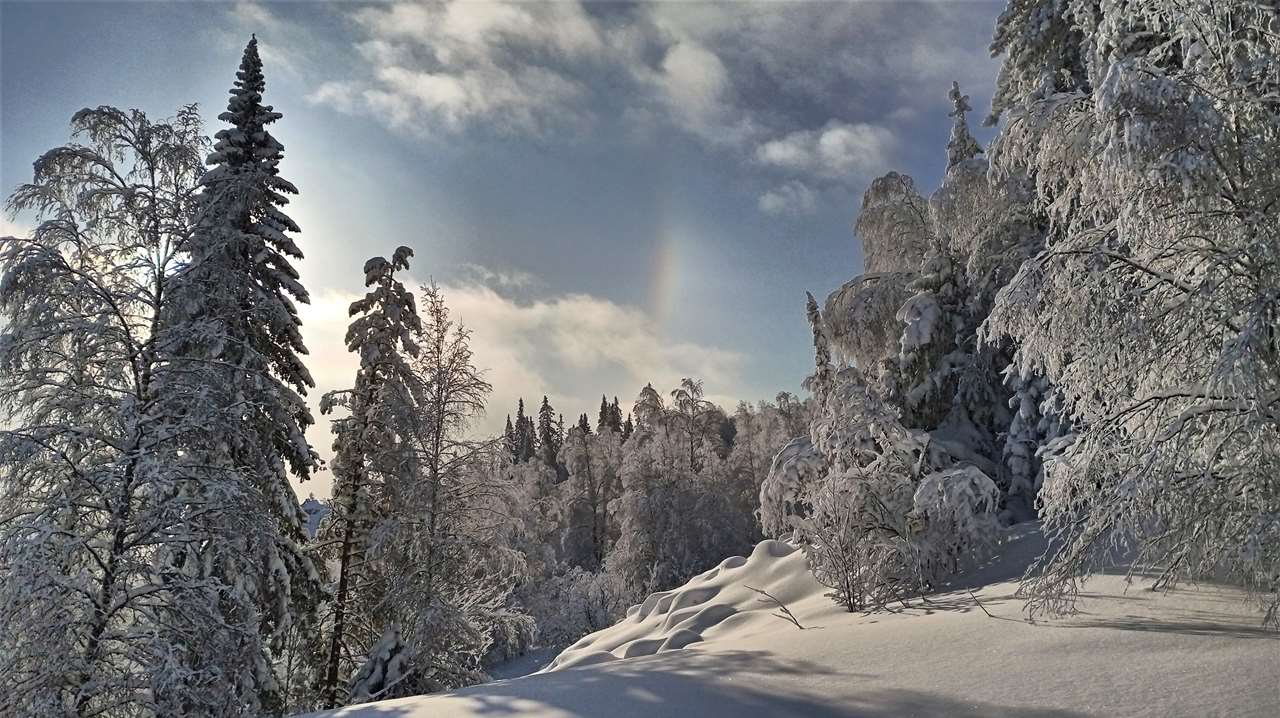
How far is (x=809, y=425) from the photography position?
11.2 m

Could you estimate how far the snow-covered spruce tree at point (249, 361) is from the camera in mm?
→ 8664

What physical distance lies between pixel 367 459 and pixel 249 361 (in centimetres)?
343

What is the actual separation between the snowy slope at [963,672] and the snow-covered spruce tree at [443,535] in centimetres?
810

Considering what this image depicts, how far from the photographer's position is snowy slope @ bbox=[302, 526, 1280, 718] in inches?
174

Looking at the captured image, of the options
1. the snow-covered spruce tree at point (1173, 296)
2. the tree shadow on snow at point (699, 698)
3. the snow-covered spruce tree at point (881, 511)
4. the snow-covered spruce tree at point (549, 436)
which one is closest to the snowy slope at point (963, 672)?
the tree shadow on snow at point (699, 698)

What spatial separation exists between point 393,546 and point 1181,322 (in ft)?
42.8

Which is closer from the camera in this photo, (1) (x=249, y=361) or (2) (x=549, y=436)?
(1) (x=249, y=361)

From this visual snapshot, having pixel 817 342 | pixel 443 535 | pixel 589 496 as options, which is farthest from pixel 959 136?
pixel 589 496

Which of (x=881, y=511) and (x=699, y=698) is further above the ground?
(x=881, y=511)

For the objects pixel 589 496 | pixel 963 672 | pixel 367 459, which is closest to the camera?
pixel 963 672

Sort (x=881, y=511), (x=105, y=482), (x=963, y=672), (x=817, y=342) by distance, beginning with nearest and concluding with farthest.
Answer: (x=963, y=672) < (x=105, y=482) < (x=881, y=511) < (x=817, y=342)

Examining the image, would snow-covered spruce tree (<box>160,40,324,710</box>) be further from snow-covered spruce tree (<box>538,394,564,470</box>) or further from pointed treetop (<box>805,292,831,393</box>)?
snow-covered spruce tree (<box>538,394,564,470</box>)

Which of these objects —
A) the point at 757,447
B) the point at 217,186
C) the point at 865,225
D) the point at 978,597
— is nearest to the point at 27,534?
the point at 217,186

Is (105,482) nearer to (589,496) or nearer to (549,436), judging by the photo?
(589,496)
